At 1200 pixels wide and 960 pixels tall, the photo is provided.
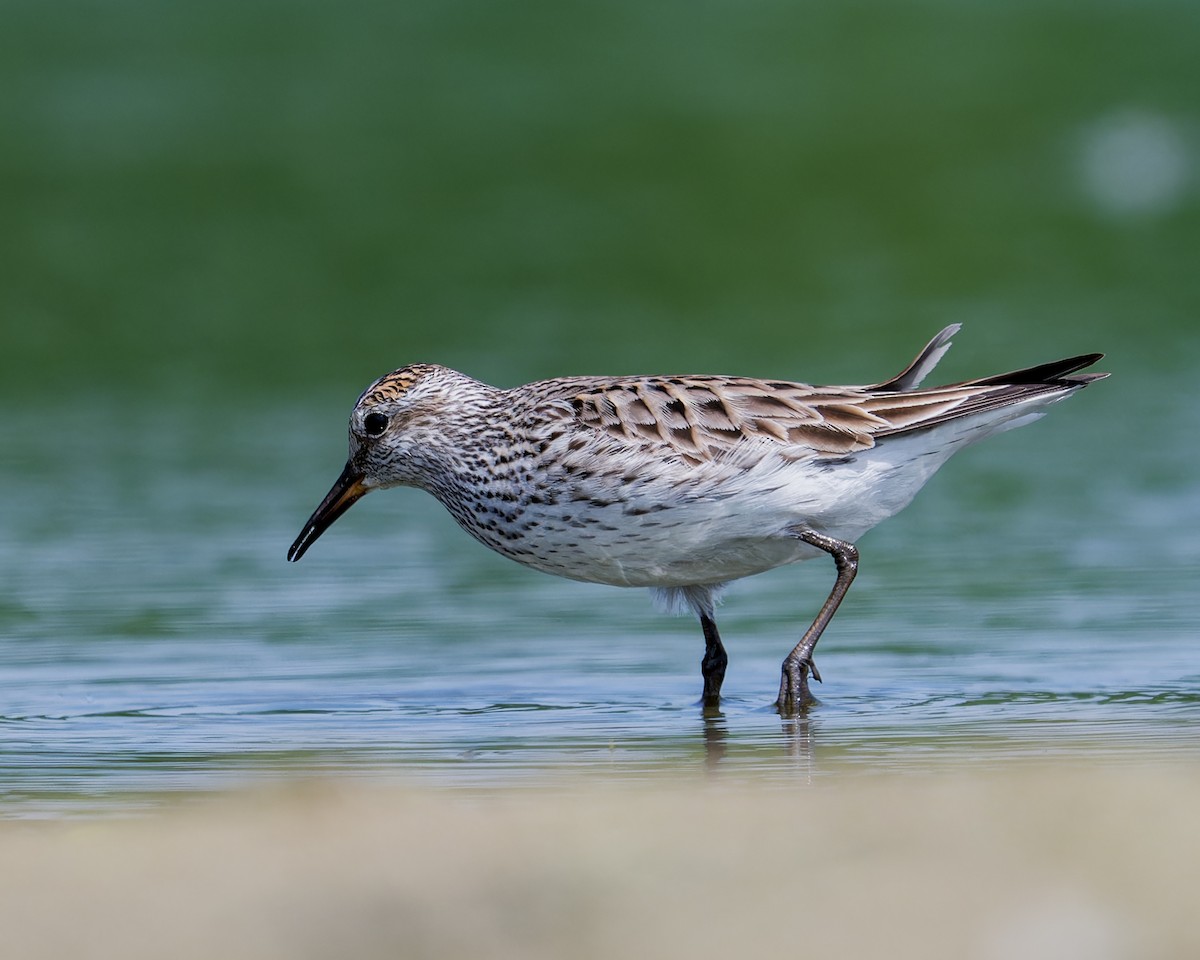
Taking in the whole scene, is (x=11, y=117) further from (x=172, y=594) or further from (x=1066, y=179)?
(x=172, y=594)

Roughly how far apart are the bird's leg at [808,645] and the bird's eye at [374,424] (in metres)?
2.04

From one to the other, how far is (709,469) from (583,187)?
54.7 ft

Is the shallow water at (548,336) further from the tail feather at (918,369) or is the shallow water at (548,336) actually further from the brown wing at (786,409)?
the tail feather at (918,369)

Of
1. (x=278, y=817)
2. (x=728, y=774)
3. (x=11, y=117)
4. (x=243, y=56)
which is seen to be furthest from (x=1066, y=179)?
(x=278, y=817)

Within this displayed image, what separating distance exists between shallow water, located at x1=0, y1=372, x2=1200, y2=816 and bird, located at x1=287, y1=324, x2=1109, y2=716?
0.55m

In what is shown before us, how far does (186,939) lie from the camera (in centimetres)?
432

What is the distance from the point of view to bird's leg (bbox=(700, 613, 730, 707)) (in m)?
8.56

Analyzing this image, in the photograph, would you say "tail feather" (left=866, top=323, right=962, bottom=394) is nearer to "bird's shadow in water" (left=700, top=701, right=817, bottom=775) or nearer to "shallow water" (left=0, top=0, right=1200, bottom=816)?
"shallow water" (left=0, top=0, right=1200, bottom=816)

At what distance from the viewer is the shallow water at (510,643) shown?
7.23 metres

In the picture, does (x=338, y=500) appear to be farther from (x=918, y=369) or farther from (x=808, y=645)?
(x=918, y=369)

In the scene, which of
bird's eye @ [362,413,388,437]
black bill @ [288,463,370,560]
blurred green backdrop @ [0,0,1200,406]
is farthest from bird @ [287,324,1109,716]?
blurred green backdrop @ [0,0,1200,406]

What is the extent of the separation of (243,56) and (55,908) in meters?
24.7

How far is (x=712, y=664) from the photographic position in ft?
28.4

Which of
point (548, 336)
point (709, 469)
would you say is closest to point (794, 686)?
point (709, 469)
